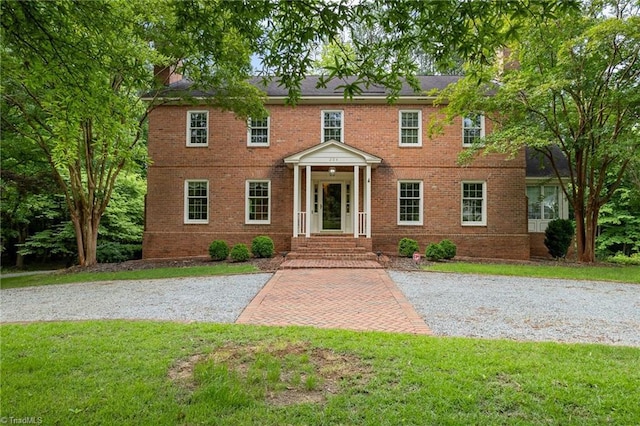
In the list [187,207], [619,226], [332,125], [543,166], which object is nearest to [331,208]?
[332,125]

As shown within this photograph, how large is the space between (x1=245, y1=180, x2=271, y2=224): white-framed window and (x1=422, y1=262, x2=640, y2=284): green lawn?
6.68 meters

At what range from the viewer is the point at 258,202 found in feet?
49.1

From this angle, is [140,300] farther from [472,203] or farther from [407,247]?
[472,203]

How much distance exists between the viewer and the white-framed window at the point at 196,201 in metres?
15.0

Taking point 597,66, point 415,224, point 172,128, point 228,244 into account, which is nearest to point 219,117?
point 172,128

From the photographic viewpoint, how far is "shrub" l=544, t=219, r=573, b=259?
566 inches

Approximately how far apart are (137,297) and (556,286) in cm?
940

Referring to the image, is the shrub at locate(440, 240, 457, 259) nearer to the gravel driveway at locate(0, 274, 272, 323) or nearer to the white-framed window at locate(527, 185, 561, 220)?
the white-framed window at locate(527, 185, 561, 220)

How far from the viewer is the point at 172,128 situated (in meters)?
15.0

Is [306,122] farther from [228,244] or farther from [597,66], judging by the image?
[597,66]

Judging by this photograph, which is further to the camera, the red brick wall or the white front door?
the white front door

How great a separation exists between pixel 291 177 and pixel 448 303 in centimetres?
939

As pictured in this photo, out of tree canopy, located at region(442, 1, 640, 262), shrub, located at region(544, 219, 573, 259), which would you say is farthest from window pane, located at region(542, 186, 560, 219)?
tree canopy, located at region(442, 1, 640, 262)

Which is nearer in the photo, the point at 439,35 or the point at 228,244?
the point at 439,35
